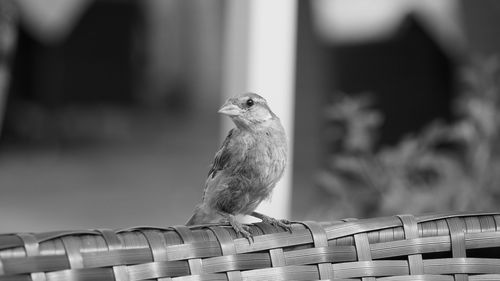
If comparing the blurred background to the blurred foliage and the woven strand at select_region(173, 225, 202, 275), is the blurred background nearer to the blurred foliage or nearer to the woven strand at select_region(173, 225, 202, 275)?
the blurred foliage

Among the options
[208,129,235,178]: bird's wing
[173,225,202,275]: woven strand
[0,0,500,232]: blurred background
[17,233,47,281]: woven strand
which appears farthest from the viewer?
[0,0,500,232]: blurred background

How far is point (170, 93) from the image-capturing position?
8.63 m

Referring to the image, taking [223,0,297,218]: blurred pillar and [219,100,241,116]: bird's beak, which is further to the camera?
[223,0,297,218]: blurred pillar

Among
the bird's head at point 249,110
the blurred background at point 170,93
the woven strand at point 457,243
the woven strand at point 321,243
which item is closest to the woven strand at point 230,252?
the woven strand at point 321,243

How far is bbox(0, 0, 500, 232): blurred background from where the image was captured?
6.69 meters

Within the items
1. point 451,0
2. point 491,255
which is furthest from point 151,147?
point 491,255

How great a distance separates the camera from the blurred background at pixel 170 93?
263 inches

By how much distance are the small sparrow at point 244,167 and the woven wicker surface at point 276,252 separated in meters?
0.49

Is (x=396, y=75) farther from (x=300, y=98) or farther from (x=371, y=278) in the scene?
(x=371, y=278)

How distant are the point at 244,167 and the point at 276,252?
0.71m

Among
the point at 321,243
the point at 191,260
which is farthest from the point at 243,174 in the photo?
the point at 191,260

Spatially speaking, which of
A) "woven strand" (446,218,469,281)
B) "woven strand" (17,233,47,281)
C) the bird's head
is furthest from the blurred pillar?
"woven strand" (17,233,47,281)

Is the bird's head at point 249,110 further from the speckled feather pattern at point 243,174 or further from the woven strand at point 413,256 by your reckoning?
the woven strand at point 413,256

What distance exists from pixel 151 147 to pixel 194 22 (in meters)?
1.54
